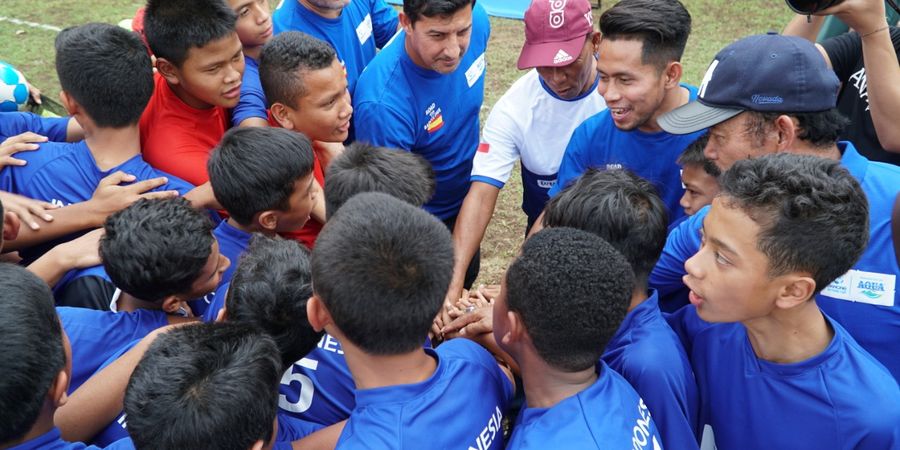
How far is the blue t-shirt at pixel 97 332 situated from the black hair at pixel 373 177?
78cm

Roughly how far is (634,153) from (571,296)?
1581 millimetres

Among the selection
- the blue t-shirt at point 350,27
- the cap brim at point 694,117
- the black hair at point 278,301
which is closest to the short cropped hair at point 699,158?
the cap brim at point 694,117

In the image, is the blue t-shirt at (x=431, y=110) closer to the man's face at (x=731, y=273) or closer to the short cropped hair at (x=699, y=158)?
the short cropped hair at (x=699, y=158)

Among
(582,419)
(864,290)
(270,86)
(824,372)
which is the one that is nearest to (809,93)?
(864,290)

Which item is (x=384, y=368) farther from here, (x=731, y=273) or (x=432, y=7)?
(x=432, y=7)

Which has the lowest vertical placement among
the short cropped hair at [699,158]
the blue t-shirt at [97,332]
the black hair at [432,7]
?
the blue t-shirt at [97,332]

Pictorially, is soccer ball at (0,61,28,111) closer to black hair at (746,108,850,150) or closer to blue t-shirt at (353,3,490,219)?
blue t-shirt at (353,3,490,219)

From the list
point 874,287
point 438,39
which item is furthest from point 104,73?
point 874,287

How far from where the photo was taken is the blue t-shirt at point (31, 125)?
3.45 m

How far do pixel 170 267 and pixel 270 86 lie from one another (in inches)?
52.8

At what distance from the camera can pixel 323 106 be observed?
339 cm

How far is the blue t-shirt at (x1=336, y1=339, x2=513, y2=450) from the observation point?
1.79 meters

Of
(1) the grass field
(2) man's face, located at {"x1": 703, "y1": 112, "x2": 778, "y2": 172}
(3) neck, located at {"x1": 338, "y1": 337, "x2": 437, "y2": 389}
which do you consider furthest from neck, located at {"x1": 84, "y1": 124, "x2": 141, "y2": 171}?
(1) the grass field

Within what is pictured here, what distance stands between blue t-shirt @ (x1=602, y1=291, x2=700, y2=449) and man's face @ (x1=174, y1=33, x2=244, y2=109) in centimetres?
213
